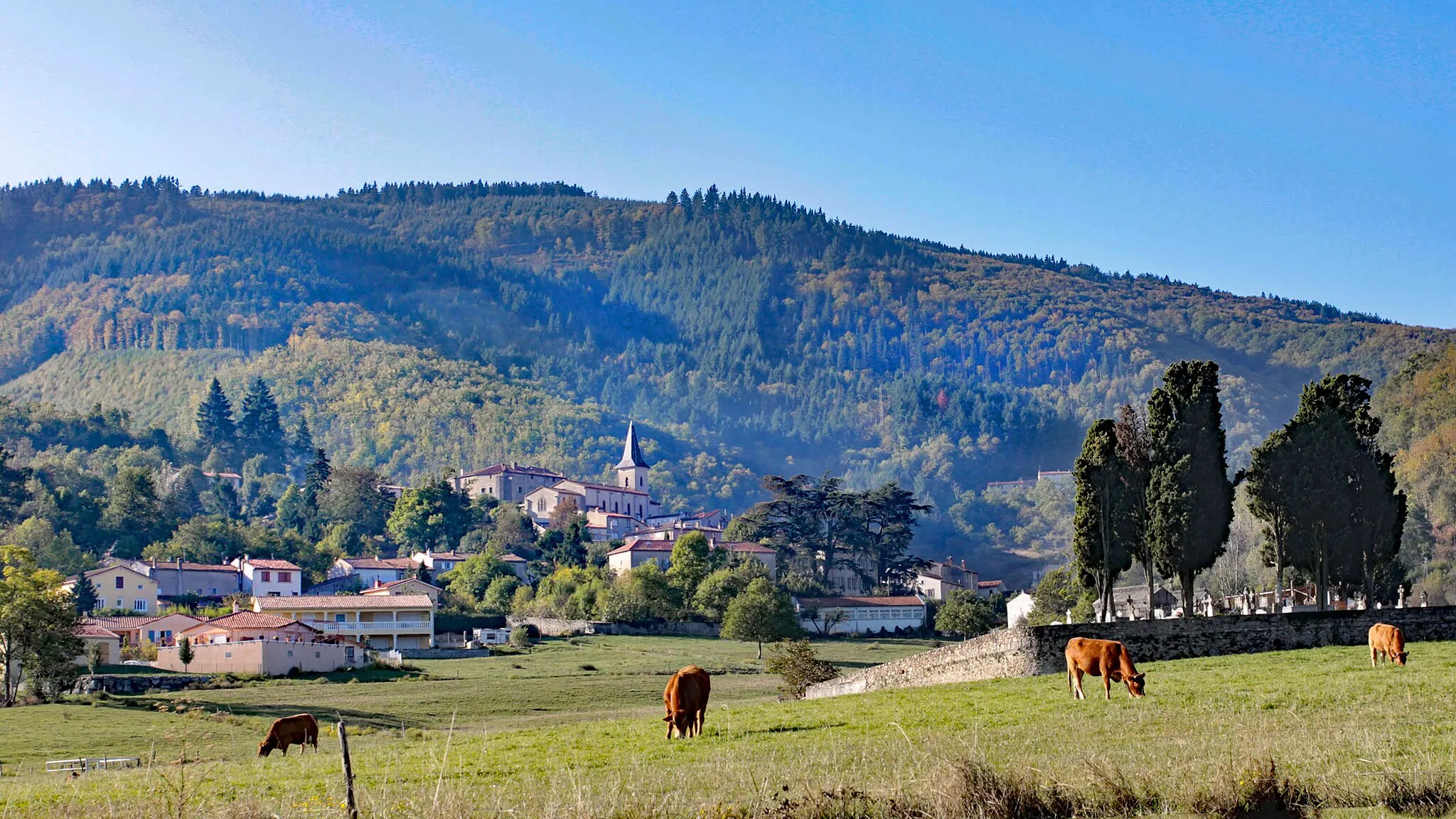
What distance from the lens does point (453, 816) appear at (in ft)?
42.5

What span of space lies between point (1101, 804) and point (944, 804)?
5.74 feet

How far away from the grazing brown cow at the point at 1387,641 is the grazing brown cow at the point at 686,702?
1409 cm

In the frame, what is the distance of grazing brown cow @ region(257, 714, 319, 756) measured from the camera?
27578mm

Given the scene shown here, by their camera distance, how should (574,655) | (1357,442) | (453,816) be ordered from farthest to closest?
(574,655), (1357,442), (453,816)

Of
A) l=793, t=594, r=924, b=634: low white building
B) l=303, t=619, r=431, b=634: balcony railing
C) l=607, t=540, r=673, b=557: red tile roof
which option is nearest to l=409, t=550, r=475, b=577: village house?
l=607, t=540, r=673, b=557: red tile roof

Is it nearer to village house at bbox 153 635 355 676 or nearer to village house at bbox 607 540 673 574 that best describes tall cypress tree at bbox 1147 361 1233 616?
village house at bbox 153 635 355 676

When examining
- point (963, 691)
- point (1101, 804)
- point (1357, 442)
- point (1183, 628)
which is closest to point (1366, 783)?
point (1101, 804)

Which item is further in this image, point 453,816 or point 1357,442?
point 1357,442

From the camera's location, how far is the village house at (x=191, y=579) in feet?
335

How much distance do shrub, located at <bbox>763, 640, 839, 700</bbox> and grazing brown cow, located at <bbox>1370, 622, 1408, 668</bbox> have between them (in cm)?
1795

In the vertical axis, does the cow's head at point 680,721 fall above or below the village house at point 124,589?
above

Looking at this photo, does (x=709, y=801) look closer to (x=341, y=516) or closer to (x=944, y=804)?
(x=944, y=804)

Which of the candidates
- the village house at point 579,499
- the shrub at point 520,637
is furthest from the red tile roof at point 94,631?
the village house at point 579,499

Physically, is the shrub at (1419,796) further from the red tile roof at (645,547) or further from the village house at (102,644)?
the red tile roof at (645,547)
